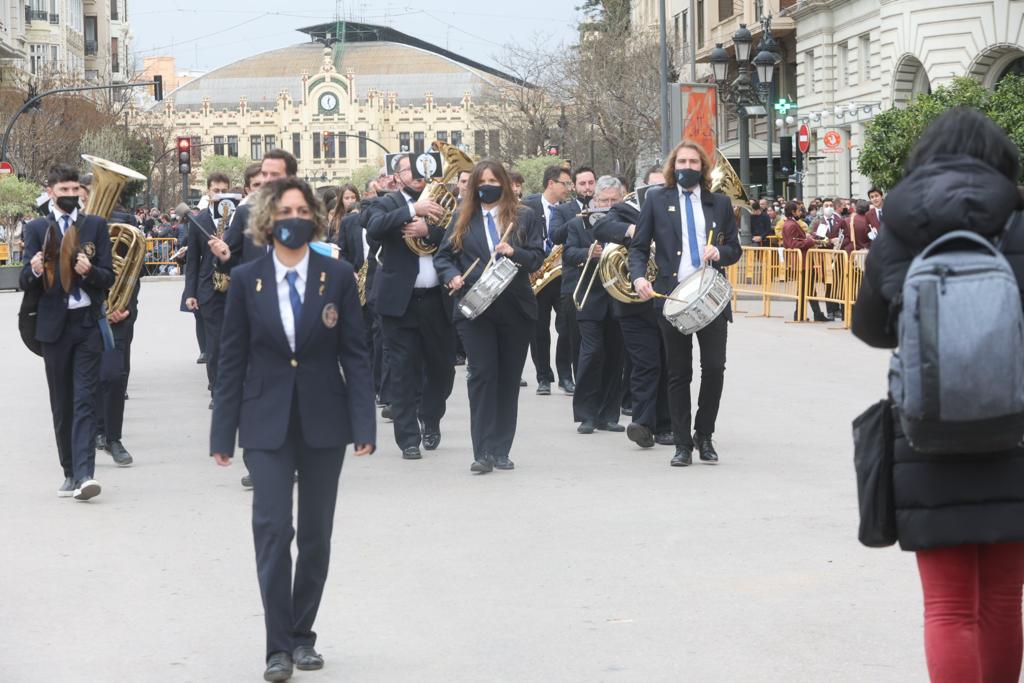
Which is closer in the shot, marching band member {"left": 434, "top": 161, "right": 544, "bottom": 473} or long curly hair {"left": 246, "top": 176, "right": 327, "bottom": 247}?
long curly hair {"left": 246, "top": 176, "right": 327, "bottom": 247}

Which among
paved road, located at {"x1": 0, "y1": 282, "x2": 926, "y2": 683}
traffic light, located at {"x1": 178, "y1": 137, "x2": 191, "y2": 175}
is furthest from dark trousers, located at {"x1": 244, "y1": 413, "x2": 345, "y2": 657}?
traffic light, located at {"x1": 178, "y1": 137, "x2": 191, "y2": 175}

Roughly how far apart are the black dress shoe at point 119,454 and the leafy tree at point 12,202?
35048mm

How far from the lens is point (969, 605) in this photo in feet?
15.2

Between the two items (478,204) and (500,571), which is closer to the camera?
(500,571)

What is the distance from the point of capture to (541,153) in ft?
228

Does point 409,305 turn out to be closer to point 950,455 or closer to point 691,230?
point 691,230

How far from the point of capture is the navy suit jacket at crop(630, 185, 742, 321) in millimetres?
10641

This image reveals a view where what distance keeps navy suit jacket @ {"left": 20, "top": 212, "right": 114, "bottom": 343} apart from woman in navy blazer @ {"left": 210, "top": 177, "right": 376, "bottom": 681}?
13.1 ft

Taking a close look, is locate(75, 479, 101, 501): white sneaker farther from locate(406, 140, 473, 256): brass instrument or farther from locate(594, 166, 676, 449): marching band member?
locate(594, 166, 676, 449): marching band member

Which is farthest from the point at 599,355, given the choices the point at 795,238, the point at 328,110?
the point at 328,110

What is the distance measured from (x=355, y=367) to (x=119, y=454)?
5752 mm

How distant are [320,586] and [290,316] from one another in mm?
946

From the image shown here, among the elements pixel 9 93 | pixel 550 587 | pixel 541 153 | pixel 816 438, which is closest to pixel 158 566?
pixel 550 587

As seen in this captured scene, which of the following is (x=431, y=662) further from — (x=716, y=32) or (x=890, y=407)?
(x=716, y=32)
